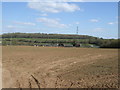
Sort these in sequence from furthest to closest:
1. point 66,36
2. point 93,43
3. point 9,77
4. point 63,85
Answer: point 66,36, point 93,43, point 9,77, point 63,85

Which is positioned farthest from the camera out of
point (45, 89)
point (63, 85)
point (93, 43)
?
point (93, 43)

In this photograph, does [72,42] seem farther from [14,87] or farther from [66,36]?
[14,87]

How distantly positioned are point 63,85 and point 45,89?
0.70 metres

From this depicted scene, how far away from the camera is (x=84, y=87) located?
6176mm

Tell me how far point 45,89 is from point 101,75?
2707 mm

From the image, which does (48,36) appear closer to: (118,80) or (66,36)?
(66,36)

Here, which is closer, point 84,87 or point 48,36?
point 84,87

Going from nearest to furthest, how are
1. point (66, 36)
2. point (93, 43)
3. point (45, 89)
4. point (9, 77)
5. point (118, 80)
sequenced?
point (45, 89) < point (118, 80) < point (9, 77) < point (93, 43) < point (66, 36)

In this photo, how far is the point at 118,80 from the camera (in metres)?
6.94

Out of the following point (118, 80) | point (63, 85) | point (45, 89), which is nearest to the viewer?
point (45, 89)

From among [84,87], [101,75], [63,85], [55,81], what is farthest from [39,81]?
[101,75]

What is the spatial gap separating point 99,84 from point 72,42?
2069 inches

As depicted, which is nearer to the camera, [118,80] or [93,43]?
[118,80]

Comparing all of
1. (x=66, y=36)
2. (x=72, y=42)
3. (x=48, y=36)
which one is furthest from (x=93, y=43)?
(x=48, y=36)
